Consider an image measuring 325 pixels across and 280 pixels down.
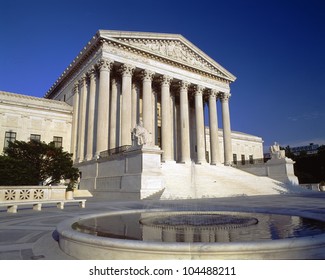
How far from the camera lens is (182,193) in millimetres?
24000

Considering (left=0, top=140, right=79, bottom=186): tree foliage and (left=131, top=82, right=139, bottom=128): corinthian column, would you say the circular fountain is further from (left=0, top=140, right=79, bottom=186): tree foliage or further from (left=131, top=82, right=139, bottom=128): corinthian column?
(left=131, top=82, right=139, bottom=128): corinthian column

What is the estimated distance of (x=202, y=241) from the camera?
5.25 m

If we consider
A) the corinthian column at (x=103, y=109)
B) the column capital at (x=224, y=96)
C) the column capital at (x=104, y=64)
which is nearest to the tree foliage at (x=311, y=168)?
the column capital at (x=224, y=96)

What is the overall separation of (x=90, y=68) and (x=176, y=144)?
18993mm

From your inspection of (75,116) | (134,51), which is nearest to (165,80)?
(134,51)

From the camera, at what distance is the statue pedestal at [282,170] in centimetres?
3608

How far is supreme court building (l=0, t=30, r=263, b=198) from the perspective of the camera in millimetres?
25719

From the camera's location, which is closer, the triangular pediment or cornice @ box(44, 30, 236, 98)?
cornice @ box(44, 30, 236, 98)

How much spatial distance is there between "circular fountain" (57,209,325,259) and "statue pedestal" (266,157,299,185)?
30.9 m

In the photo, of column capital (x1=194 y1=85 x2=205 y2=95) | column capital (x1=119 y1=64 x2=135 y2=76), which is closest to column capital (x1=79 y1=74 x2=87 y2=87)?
column capital (x1=119 y1=64 x2=135 y2=76)

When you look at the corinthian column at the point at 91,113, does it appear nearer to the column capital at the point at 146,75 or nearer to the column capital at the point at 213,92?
the column capital at the point at 146,75

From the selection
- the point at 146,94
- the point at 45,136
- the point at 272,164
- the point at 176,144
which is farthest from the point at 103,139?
the point at 272,164

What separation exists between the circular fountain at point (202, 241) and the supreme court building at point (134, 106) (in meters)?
16.0

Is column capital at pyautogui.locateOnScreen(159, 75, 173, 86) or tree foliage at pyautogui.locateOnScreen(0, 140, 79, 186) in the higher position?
column capital at pyautogui.locateOnScreen(159, 75, 173, 86)
